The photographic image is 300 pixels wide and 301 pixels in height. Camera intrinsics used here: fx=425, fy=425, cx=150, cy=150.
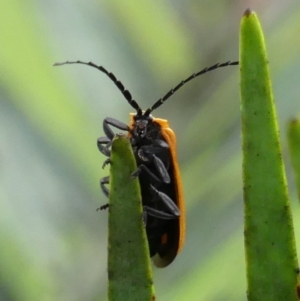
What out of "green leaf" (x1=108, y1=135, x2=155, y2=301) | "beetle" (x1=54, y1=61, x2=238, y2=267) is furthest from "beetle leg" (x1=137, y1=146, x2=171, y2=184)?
"green leaf" (x1=108, y1=135, x2=155, y2=301)

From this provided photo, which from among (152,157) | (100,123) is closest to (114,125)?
(152,157)

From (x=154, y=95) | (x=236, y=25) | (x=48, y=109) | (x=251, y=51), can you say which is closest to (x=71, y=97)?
(x=48, y=109)

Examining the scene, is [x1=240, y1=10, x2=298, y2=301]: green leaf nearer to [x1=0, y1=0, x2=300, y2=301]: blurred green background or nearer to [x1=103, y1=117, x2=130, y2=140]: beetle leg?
[x1=103, y1=117, x2=130, y2=140]: beetle leg

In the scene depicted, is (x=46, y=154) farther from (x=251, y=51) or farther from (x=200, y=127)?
(x=251, y=51)

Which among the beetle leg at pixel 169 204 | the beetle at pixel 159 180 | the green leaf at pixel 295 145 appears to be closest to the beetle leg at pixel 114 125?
the beetle at pixel 159 180

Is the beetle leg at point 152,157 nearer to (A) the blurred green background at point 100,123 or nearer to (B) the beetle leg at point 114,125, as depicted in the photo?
(B) the beetle leg at point 114,125
